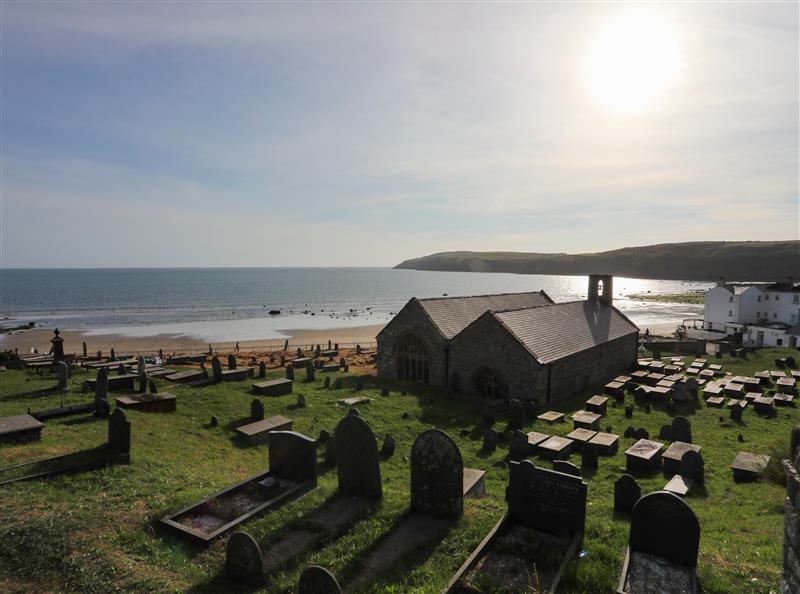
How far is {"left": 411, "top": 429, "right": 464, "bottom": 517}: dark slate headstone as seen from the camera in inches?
365

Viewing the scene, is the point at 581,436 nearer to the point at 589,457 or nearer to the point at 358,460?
the point at 589,457

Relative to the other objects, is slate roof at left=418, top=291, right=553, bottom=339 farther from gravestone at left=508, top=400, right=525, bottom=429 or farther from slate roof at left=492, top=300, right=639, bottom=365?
gravestone at left=508, top=400, right=525, bottom=429

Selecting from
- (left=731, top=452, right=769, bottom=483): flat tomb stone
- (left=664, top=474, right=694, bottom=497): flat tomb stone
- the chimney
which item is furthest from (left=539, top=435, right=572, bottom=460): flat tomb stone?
the chimney

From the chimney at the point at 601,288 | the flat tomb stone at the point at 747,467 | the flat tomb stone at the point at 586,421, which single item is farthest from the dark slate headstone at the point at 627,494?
the chimney at the point at 601,288

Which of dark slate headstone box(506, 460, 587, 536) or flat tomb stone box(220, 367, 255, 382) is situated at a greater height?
dark slate headstone box(506, 460, 587, 536)

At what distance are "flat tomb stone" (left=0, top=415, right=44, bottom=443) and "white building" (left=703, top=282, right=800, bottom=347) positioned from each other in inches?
2100

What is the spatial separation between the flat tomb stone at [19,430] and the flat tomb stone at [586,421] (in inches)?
728

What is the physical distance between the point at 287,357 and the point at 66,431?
2790cm

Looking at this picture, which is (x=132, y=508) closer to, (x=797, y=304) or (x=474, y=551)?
(x=474, y=551)

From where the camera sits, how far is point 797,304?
47.8 meters

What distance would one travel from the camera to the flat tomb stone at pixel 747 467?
529 inches

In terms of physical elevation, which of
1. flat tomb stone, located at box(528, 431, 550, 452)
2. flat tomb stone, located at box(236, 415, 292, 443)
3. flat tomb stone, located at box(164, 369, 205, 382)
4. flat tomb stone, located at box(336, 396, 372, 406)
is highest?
flat tomb stone, located at box(164, 369, 205, 382)

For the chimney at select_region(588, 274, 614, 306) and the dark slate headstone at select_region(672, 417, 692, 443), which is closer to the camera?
the dark slate headstone at select_region(672, 417, 692, 443)

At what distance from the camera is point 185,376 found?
23.2 meters
